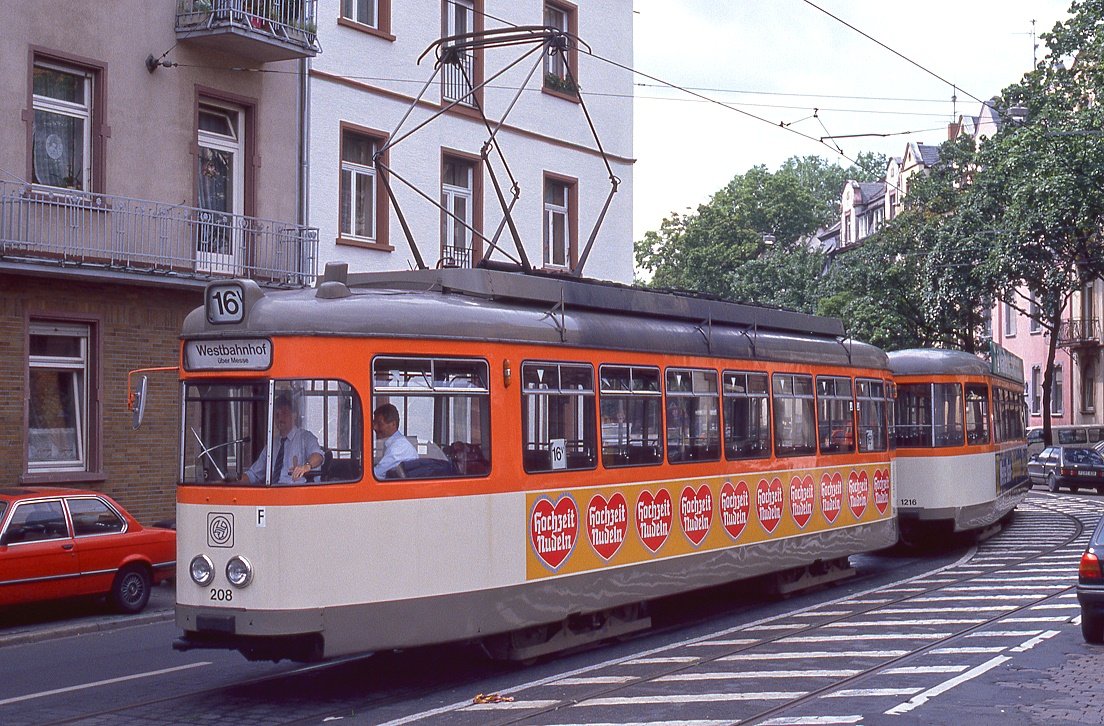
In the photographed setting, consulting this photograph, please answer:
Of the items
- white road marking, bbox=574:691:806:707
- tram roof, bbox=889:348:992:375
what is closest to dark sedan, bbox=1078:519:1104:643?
white road marking, bbox=574:691:806:707

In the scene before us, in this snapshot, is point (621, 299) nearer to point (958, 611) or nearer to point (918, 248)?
point (958, 611)

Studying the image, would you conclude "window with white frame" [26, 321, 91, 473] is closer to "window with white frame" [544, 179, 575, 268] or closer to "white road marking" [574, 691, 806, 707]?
"white road marking" [574, 691, 806, 707]

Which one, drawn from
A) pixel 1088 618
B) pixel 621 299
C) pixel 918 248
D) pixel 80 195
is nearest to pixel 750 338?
pixel 621 299

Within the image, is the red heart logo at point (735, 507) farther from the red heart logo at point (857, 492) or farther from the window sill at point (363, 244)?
the window sill at point (363, 244)

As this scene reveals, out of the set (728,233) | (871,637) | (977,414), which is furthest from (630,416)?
(728,233)

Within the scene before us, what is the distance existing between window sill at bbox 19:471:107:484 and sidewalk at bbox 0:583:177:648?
90.9 inches

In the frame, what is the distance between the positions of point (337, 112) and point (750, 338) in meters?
10.0

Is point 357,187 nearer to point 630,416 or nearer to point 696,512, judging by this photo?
point 696,512

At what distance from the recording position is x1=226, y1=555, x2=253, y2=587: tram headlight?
979 cm

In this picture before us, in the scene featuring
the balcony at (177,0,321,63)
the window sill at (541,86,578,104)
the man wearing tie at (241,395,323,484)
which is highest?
the window sill at (541,86,578,104)

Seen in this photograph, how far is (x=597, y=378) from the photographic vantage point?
40.6 feet

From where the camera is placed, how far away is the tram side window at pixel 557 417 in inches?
450

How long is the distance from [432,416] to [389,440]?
44 centimetres

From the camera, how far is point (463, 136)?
25.6 m
